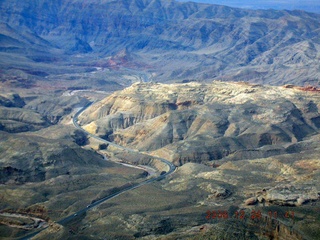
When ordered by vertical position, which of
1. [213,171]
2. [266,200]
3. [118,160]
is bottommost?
[118,160]

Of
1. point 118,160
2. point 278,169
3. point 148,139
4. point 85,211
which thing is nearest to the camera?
point 85,211

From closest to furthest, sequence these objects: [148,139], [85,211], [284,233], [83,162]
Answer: [284,233], [85,211], [83,162], [148,139]

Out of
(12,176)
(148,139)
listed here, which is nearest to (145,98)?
(148,139)

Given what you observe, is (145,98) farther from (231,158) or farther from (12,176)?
(12,176)
